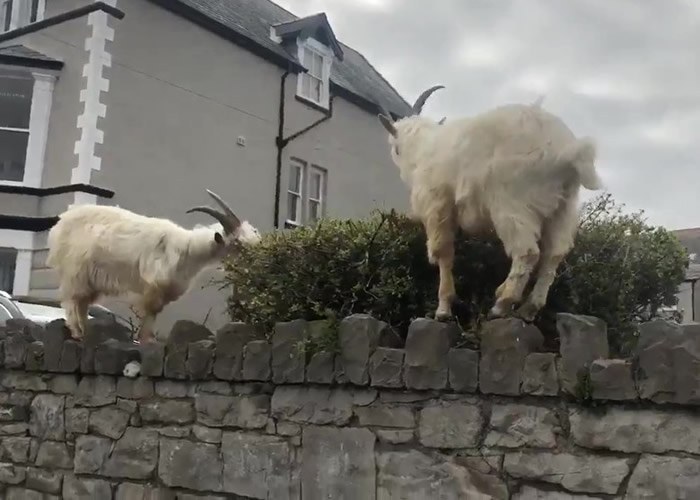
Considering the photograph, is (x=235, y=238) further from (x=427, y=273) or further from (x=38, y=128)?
(x=38, y=128)

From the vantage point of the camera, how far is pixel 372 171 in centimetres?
1819

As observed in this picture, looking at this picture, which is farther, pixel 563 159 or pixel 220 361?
pixel 220 361

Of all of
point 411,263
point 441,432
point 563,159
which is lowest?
point 441,432

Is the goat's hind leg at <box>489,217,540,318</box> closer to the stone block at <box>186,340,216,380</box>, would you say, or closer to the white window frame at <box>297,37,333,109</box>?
the stone block at <box>186,340,216,380</box>

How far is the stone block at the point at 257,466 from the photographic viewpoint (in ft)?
13.8

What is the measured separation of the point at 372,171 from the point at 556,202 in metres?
14.6

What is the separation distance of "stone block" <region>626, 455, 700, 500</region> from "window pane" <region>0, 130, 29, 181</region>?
1148cm

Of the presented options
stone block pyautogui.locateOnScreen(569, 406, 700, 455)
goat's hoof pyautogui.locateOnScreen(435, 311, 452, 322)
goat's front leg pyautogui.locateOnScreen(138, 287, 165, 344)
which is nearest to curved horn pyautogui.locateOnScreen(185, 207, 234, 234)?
goat's front leg pyautogui.locateOnScreen(138, 287, 165, 344)

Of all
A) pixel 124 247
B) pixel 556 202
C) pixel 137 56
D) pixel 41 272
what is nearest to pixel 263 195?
pixel 137 56

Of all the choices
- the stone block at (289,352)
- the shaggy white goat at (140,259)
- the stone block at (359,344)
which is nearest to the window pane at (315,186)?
the shaggy white goat at (140,259)

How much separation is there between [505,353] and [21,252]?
10020 millimetres

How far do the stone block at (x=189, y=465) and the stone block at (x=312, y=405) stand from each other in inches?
20.7

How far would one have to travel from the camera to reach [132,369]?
493 centimetres

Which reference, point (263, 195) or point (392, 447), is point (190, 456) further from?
point (263, 195)
